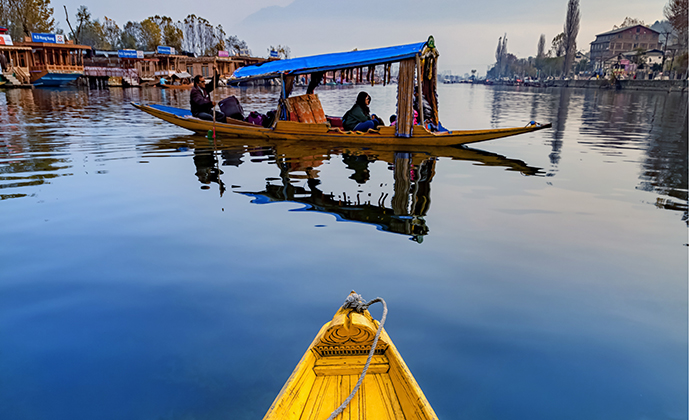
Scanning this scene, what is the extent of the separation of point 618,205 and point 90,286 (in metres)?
7.97

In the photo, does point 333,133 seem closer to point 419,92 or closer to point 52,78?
point 419,92

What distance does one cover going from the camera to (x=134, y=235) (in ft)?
18.7

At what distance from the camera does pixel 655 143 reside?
45.4 ft

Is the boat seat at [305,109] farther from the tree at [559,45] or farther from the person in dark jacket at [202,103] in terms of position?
the tree at [559,45]

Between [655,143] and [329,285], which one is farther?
[655,143]

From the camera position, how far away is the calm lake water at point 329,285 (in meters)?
3.00

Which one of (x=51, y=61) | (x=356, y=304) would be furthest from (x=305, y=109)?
(x=51, y=61)

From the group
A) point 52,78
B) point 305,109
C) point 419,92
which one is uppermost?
point 52,78

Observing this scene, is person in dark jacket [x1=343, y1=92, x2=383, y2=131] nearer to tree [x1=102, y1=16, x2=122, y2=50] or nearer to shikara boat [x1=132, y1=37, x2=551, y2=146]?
shikara boat [x1=132, y1=37, x2=551, y2=146]

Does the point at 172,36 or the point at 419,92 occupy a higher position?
the point at 172,36

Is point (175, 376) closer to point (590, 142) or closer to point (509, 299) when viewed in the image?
point (509, 299)

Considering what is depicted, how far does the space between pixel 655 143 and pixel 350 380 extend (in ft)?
50.7

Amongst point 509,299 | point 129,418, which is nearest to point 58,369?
point 129,418

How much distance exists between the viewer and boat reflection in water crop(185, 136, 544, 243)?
22.3 feet
